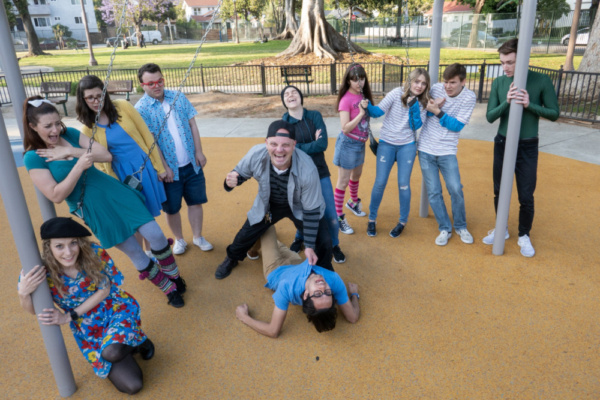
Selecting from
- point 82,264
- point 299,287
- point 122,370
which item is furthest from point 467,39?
point 122,370

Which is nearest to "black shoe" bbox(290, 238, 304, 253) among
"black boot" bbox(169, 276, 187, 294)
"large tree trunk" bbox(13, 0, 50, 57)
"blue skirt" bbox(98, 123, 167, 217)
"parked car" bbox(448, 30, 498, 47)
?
"black boot" bbox(169, 276, 187, 294)

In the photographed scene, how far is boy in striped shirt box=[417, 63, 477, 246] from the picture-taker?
4.13 metres

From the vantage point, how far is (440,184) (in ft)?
14.8

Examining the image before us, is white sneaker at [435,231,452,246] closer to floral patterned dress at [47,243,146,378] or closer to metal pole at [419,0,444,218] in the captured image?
metal pole at [419,0,444,218]

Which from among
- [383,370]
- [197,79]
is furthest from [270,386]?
[197,79]

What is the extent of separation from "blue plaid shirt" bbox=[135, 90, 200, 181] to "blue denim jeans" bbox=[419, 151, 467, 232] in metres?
2.37

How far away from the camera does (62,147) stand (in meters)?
2.76

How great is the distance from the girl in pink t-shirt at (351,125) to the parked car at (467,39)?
2753cm

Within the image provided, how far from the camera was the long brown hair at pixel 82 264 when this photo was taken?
270 centimetres

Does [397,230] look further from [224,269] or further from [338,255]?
[224,269]

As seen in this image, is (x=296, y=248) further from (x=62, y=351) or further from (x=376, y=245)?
(x=62, y=351)

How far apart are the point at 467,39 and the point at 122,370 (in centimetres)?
3192

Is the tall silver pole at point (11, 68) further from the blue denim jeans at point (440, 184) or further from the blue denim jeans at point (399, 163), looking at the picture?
the blue denim jeans at point (440, 184)

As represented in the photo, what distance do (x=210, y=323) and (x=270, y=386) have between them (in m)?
0.88
